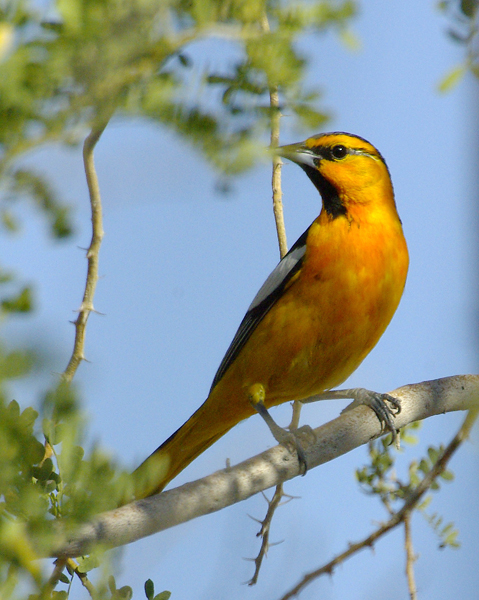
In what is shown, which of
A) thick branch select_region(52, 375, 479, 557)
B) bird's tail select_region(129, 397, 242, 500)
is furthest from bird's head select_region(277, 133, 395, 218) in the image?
bird's tail select_region(129, 397, 242, 500)

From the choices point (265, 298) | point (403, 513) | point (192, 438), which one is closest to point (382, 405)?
point (403, 513)

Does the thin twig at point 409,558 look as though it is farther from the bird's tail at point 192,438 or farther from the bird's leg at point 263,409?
the bird's tail at point 192,438

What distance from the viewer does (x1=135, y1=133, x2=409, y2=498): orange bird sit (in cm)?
410

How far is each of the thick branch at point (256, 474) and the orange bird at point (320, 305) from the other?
0.74ft

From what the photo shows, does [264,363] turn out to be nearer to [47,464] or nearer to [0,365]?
[47,464]

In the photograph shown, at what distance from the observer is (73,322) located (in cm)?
360

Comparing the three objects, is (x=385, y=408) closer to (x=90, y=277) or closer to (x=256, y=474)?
(x=256, y=474)

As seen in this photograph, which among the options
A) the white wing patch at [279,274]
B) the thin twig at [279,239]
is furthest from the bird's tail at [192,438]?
the white wing patch at [279,274]

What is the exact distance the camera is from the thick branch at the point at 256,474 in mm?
2344

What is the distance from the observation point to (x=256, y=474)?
3.21 metres

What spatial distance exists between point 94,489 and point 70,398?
0.27 meters

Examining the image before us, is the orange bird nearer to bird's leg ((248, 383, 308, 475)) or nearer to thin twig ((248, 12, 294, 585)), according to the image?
bird's leg ((248, 383, 308, 475))

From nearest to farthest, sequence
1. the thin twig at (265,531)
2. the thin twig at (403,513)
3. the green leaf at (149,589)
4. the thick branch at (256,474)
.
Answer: the green leaf at (149,589)
the thick branch at (256,474)
the thin twig at (403,513)
the thin twig at (265,531)

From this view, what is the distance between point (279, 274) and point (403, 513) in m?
1.75
